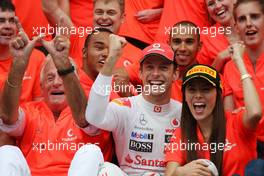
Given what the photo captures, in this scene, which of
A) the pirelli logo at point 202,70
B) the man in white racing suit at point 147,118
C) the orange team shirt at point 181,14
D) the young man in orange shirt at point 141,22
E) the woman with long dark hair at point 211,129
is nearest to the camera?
the woman with long dark hair at point 211,129

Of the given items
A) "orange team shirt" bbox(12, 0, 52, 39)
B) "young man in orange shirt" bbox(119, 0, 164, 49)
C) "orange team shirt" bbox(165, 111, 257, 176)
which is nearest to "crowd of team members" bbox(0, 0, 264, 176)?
"orange team shirt" bbox(165, 111, 257, 176)

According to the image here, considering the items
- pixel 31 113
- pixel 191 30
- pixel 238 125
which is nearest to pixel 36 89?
pixel 31 113

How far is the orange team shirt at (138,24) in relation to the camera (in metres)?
5.69

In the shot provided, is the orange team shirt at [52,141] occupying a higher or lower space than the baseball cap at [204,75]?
lower

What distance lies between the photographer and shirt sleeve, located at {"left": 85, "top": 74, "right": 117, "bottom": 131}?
4.14 m

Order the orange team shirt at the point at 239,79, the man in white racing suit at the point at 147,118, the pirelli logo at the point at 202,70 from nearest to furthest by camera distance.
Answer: the pirelli logo at the point at 202,70, the man in white racing suit at the point at 147,118, the orange team shirt at the point at 239,79

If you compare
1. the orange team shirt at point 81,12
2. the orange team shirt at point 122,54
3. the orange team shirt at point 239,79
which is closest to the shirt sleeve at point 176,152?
the orange team shirt at point 239,79

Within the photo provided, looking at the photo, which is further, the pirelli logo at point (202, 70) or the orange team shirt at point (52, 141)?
the orange team shirt at point (52, 141)

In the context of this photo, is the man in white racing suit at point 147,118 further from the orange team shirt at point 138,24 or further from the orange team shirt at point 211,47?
the orange team shirt at point 138,24

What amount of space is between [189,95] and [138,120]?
35 cm

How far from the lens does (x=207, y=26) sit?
558 centimetres

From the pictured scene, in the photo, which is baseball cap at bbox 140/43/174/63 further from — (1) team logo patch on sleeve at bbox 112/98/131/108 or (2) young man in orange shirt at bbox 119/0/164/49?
(2) young man in orange shirt at bbox 119/0/164/49

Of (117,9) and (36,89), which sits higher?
(117,9)

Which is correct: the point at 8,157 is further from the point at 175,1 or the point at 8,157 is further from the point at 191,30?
the point at 175,1
